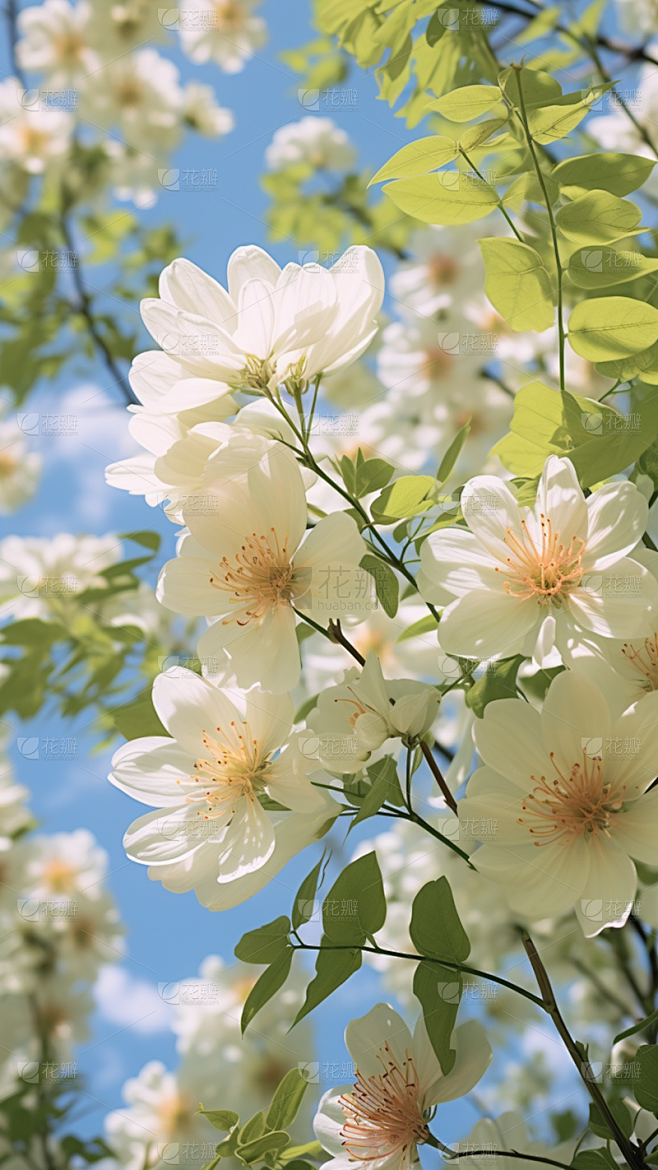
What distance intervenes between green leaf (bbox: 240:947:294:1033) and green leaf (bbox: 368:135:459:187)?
29 cm

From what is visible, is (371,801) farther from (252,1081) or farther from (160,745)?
(252,1081)

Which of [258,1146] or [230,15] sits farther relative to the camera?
[230,15]

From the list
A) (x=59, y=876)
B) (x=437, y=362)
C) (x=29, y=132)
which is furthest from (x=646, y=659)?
(x=29, y=132)

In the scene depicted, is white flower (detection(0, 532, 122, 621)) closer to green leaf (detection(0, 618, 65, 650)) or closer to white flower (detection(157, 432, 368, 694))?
green leaf (detection(0, 618, 65, 650))

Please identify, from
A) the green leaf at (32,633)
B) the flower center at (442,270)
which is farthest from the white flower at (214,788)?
the flower center at (442,270)

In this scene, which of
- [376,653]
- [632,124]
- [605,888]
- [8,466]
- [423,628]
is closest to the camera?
[605,888]

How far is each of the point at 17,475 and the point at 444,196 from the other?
1090 millimetres

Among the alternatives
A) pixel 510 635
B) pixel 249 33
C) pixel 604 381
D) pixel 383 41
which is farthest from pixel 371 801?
pixel 249 33

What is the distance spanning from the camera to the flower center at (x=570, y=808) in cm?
30

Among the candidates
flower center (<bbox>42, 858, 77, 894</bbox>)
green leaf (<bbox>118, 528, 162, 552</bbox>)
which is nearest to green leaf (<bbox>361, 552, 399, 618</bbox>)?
green leaf (<bbox>118, 528, 162, 552</bbox>)

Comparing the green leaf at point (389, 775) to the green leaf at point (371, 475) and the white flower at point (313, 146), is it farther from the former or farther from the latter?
the white flower at point (313, 146)

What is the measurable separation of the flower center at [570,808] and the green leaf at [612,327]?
0.51 ft

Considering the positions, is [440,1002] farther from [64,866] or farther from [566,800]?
[64,866]

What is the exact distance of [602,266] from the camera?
13.3 inches
